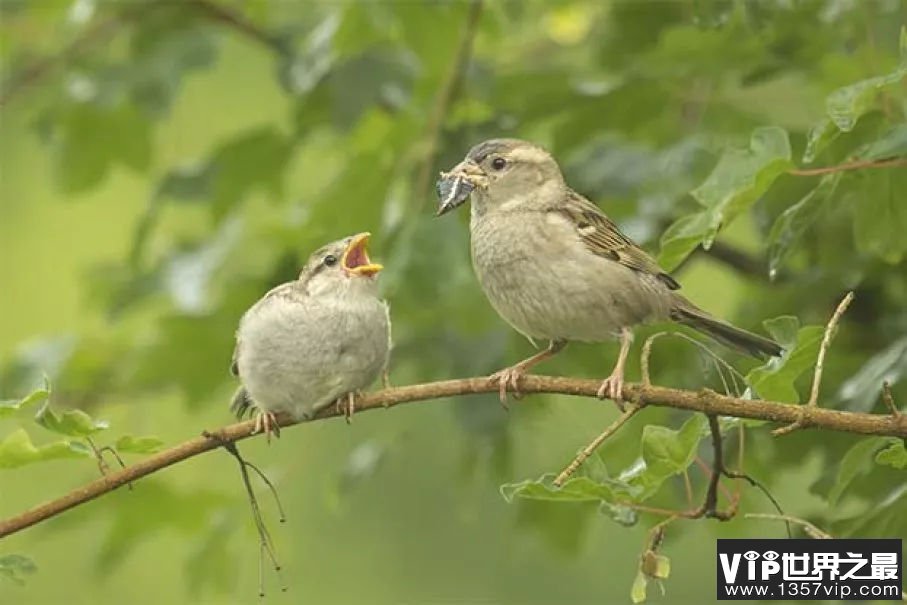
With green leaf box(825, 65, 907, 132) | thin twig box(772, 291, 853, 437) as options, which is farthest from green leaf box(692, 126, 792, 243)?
thin twig box(772, 291, 853, 437)

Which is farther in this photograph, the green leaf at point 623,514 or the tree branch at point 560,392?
the green leaf at point 623,514

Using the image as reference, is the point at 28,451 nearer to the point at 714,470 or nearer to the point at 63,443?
the point at 63,443

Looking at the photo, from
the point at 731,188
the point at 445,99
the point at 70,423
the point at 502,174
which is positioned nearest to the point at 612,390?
the point at 731,188

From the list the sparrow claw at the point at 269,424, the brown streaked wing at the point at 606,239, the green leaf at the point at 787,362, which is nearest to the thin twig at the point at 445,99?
the brown streaked wing at the point at 606,239

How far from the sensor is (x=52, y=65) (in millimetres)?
4520

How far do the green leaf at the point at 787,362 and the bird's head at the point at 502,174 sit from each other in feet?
3.93

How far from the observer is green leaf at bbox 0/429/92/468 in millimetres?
2354

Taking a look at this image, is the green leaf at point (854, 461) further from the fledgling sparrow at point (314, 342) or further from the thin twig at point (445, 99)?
the thin twig at point (445, 99)

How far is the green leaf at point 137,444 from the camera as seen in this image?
7.75ft

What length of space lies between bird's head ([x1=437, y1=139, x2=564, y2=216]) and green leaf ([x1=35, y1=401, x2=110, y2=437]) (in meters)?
1.32

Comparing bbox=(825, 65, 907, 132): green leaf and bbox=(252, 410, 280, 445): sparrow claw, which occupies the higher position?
bbox=(825, 65, 907, 132): green leaf

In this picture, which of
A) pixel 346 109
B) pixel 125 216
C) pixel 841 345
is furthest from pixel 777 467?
pixel 125 216

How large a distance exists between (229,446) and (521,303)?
3.39 ft

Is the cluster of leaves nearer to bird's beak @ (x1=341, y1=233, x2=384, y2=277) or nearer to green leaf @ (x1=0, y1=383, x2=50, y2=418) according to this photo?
green leaf @ (x1=0, y1=383, x2=50, y2=418)
